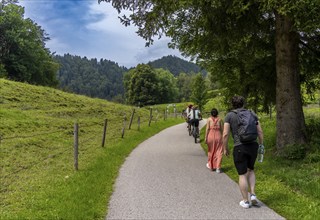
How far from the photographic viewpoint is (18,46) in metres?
66.9

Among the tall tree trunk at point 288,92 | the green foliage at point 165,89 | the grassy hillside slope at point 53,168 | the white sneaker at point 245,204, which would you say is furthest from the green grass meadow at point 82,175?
the green foliage at point 165,89

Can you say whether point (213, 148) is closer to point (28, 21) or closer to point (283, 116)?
point (283, 116)

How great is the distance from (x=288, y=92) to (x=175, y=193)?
18.6 ft

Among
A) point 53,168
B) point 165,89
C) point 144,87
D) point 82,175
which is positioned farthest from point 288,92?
point 165,89

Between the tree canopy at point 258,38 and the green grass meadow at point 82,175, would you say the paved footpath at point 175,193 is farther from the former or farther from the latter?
the tree canopy at point 258,38

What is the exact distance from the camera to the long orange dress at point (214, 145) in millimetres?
11216

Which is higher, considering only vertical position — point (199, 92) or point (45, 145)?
point (199, 92)

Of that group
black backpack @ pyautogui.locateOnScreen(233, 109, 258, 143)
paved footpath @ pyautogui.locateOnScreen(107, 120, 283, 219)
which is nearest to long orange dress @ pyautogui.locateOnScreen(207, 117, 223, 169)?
paved footpath @ pyautogui.locateOnScreen(107, 120, 283, 219)

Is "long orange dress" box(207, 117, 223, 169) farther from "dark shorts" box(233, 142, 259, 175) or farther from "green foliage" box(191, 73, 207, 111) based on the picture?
"green foliage" box(191, 73, 207, 111)

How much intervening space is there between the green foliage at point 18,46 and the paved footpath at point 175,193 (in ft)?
190

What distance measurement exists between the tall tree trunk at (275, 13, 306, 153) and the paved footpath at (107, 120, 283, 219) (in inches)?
112

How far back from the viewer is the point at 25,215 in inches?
256

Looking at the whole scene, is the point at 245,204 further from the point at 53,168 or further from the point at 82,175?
the point at 53,168

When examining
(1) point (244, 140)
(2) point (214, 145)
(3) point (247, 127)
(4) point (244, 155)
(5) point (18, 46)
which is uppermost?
(5) point (18, 46)
